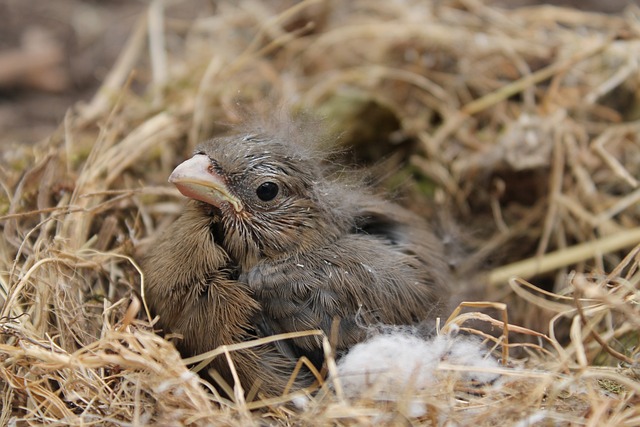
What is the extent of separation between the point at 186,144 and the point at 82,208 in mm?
809

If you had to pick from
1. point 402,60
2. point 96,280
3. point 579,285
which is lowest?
point 96,280

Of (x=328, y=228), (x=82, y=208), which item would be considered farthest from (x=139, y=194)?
(x=328, y=228)

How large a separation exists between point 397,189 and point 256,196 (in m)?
0.75

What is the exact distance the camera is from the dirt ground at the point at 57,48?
165 inches

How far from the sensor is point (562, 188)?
3029mm

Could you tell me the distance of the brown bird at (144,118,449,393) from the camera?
1993mm

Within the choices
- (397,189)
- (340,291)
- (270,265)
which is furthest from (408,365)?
(397,189)

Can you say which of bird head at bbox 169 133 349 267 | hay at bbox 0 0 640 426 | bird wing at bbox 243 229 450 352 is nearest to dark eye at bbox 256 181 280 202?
bird head at bbox 169 133 349 267

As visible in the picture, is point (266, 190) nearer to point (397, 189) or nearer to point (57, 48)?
point (397, 189)

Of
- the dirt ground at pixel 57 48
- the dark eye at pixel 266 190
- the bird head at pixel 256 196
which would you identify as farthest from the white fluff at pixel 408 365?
the dirt ground at pixel 57 48

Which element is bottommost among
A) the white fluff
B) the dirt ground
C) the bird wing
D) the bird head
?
the white fluff

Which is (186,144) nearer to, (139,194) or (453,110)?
(139,194)

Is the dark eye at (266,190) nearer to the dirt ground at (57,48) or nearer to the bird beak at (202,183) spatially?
the bird beak at (202,183)

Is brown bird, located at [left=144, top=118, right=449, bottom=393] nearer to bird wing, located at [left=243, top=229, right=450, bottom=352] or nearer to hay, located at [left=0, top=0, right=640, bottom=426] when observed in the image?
bird wing, located at [left=243, top=229, right=450, bottom=352]
